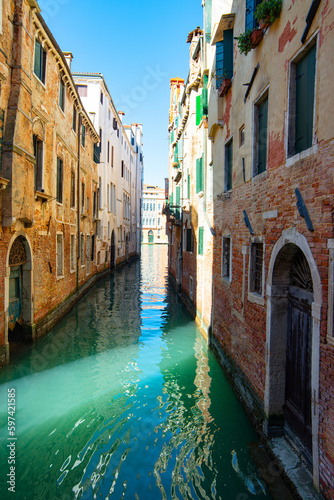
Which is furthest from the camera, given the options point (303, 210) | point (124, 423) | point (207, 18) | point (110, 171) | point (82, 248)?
point (110, 171)

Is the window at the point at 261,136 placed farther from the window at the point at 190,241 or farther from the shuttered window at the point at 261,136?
the window at the point at 190,241

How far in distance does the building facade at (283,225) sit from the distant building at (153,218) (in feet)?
212

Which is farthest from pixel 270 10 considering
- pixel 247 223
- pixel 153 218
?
pixel 153 218

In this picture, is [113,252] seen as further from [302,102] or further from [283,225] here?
[302,102]

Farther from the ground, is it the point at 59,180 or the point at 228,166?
the point at 59,180

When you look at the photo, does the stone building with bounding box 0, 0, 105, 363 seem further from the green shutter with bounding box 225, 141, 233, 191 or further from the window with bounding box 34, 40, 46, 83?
the green shutter with bounding box 225, 141, 233, 191

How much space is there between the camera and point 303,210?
3783 mm

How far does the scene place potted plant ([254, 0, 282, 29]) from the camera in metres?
4.56

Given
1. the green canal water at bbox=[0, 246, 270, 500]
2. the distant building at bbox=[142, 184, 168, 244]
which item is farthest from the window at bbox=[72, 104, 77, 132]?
the distant building at bbox=[142, 184, 168, 244]

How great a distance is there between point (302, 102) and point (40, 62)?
8.22 m

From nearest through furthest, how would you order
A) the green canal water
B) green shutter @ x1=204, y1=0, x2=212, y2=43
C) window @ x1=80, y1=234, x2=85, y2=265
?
the green canal water, green shutter @ x1=204, y1=0, x2=212, y2=43, window @ x1=80, y1=234, x2=85, y2=265

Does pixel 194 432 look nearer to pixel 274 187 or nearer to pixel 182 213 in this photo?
pixel 274 187

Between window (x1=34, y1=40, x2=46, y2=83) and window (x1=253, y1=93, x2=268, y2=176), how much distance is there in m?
6.49

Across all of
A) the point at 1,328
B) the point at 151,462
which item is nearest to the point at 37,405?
the point at 1,328
